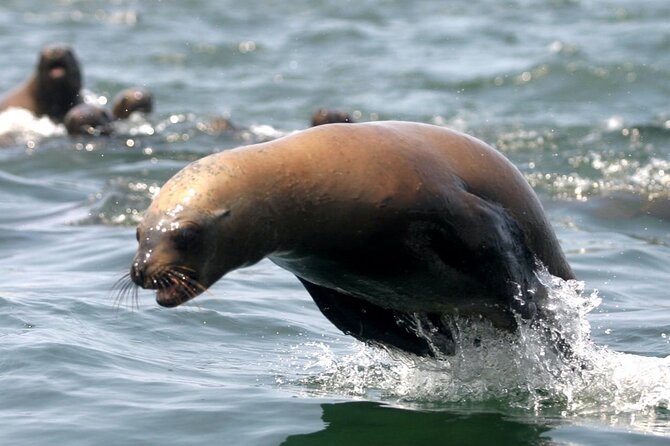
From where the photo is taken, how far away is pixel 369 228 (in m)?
5.58

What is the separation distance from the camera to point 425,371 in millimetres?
6457

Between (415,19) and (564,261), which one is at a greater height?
(415,19)

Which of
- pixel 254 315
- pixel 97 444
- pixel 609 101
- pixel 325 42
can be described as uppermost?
A: pixel 325 42

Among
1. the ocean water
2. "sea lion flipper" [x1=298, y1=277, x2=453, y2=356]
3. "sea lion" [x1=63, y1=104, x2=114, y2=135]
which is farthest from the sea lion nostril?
"sea lion" [x1=63, y1=104, x2=114, y2=135]

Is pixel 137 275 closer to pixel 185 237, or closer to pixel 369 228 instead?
pixel 185 237

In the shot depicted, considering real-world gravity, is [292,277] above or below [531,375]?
above

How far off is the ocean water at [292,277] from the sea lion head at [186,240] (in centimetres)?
71

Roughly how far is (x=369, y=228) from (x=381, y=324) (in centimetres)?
70

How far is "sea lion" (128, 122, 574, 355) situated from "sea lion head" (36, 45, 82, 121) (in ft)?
38.7

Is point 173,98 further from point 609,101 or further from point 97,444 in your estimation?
point 97,444

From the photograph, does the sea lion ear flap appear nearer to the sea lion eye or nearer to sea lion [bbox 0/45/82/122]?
the sea lion eye

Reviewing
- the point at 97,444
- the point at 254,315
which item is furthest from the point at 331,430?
the point at 254,315

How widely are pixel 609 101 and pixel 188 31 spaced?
967 centimetres

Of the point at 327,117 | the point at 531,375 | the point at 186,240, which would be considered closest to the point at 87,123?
the point at 327,117
